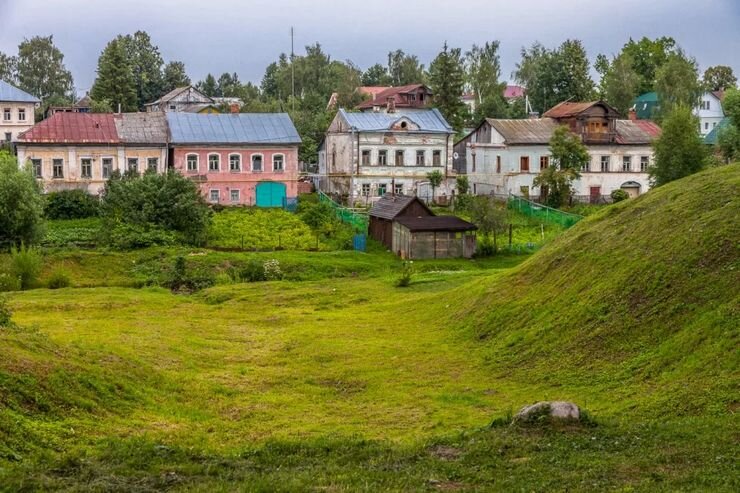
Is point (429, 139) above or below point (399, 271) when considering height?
above

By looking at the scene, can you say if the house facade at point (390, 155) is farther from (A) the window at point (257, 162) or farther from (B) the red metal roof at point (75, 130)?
(B) the red metal roof at point (75, 130)

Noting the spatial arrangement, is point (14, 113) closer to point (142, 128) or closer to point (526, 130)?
point (142, 128)

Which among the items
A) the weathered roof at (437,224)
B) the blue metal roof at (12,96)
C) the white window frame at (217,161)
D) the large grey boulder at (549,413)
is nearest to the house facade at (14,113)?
the blue metal roof at (12,96)

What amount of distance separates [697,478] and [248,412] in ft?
31.9

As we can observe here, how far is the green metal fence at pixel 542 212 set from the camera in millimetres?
58953

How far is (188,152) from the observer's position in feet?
→ 207

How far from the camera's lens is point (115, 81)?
9362 centimetres

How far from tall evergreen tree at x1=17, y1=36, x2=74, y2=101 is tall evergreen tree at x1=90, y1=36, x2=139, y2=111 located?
20740mm

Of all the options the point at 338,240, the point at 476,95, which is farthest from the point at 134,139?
the point at 476,95

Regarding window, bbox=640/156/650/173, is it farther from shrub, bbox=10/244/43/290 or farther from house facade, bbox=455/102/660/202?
shrub, bbox=10/244/43/290

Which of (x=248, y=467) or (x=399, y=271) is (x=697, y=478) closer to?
(x=248, y=467)

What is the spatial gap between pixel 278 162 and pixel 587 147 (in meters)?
21.4

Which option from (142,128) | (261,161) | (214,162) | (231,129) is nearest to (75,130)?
(142,128)

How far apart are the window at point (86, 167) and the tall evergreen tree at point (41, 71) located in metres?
55.1
